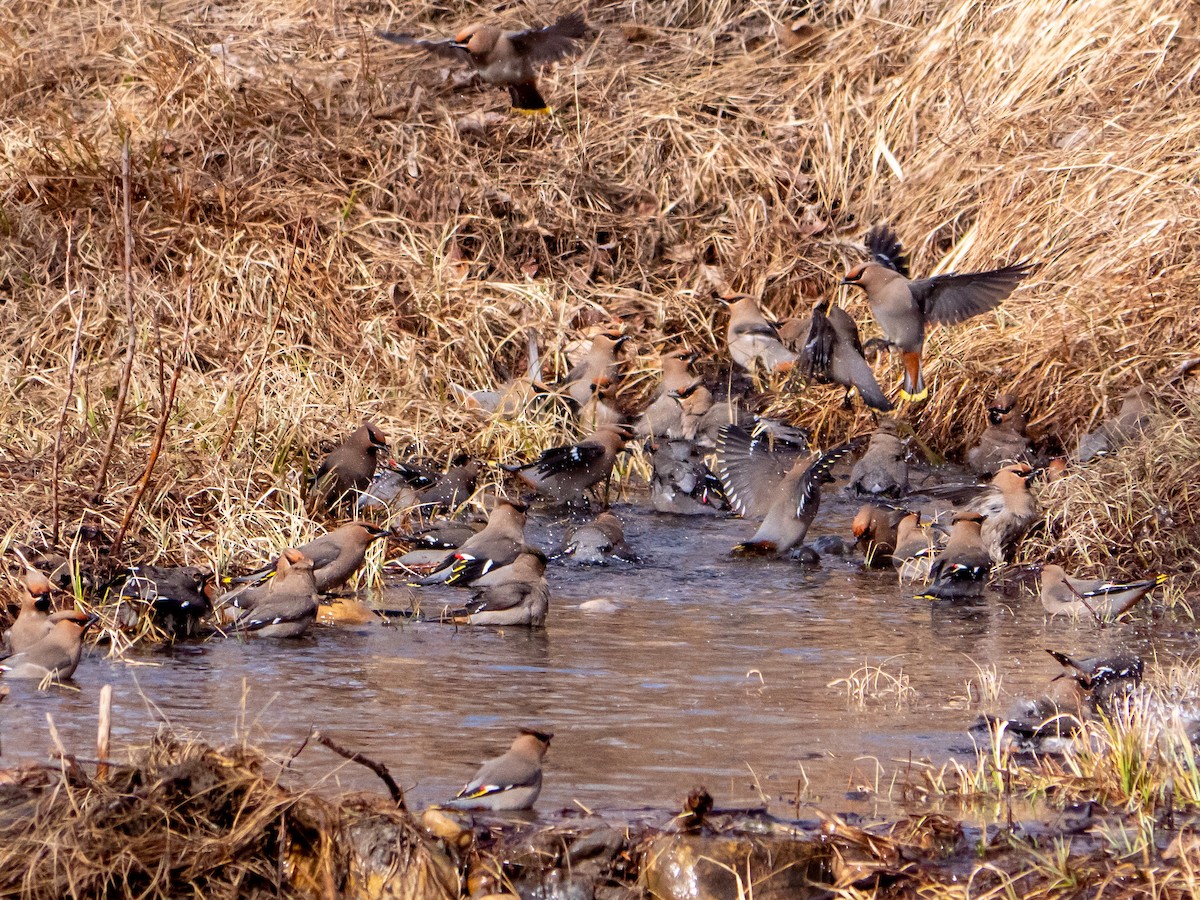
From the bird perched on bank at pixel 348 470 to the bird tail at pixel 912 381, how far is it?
295 cm

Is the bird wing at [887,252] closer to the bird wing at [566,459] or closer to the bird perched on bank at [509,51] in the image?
the bird wing at [566,459]

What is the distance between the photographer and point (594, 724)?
17.5ft

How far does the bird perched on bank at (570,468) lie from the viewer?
891cm

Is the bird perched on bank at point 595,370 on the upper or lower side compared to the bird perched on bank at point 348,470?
upper

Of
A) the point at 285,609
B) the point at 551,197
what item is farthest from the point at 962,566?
the point at 551,197

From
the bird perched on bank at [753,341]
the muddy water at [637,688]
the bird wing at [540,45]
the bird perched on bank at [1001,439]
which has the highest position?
the bird wing at [540,45]

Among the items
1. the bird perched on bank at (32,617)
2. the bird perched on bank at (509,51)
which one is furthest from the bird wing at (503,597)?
the bird perched on bank at (509,51)

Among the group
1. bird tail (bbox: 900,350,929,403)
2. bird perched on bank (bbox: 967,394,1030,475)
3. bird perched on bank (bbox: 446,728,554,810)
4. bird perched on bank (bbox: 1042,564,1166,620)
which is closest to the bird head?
bird tail (bbox: 900,350,929,403)

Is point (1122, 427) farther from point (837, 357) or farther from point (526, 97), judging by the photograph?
point (526, 97)

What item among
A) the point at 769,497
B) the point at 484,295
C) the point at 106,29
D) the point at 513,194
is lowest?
the point at 769,497

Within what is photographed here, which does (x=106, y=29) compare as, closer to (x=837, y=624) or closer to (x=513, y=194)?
(x=513, y=194)

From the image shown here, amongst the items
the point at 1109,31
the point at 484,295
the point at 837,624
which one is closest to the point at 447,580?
the point at 837,624

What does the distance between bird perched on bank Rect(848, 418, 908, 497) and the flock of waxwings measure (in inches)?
0.4

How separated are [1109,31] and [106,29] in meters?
7.04
